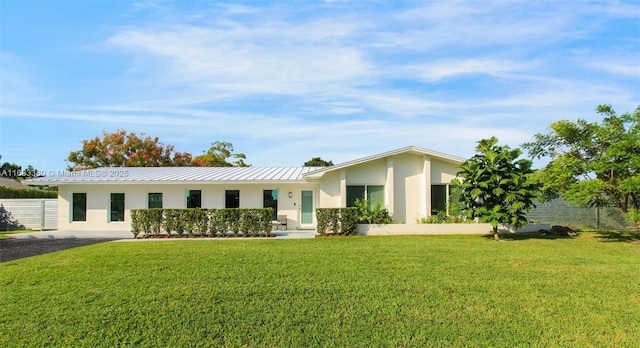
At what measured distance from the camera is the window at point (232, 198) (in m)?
20.2

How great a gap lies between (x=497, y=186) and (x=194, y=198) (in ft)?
46.0

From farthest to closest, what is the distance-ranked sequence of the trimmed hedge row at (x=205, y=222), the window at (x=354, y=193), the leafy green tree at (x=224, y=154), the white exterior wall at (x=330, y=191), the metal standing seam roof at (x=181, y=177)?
the leafy green tree at (x=224, y=154), the metal standing seam roof at (x=181, y=177), the window at (x=354, y=193), the white exterior wall at (x=330, y=191), the trimmed hedge row at (x=205, y=222)

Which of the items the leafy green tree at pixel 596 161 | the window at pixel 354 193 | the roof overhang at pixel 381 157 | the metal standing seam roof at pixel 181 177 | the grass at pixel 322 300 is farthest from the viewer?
the metal standing seam roof at pixel 181 177

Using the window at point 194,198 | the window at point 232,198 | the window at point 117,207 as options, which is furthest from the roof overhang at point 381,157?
the window at point 117,207

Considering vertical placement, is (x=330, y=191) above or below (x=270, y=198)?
above

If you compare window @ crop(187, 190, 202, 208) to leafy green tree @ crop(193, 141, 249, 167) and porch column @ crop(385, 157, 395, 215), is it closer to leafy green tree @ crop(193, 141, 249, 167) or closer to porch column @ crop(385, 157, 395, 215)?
porch column @ crop(385, 157, 395, 215)

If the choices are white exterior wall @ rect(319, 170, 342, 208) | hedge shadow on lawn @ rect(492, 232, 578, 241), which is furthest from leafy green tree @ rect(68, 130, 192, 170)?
hedge shadow on lawn @ rect(492, 232, 578, 241)

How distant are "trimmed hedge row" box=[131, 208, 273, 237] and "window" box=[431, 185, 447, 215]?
762 centimetres

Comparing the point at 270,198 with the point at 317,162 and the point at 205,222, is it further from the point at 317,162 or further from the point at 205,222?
the point at 317,162

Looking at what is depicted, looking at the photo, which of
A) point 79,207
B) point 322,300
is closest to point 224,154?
point 79,207

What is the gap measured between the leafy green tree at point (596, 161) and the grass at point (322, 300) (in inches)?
177

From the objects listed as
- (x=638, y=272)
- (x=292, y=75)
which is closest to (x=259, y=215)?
(x=292, y=75)

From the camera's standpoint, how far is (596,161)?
15438mm

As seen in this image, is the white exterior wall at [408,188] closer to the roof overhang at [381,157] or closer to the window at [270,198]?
the roof overhang at [381,157]
